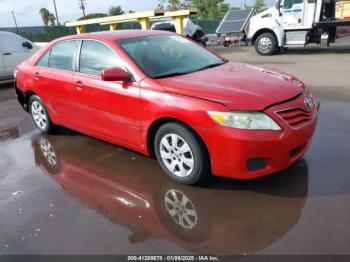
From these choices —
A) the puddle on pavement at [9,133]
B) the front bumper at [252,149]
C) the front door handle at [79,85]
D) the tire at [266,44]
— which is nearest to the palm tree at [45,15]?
the tire at [266,44]

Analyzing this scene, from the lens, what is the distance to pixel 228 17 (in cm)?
2061

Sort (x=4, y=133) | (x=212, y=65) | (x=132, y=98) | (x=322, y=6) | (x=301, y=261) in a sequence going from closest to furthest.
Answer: (x=301, y=261) < (x=132, y=98) < (x=212, y=65) < (x=4, y=133) < (x=322, y=6)

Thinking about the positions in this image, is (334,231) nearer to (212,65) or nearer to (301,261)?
Result: (301,261)

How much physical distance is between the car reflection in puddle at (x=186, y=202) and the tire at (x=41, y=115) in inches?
41.5

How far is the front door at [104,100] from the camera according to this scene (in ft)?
13.4

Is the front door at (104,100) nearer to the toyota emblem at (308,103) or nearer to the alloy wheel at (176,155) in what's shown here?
the alloy wheel at (176,155)

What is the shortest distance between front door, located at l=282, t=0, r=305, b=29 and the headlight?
503 inches

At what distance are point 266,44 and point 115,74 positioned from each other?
41.4 feet

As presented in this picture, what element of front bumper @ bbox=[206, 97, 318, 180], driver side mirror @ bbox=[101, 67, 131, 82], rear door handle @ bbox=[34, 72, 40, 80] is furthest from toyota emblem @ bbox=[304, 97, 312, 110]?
rear door handle @ bbox=[34, 72, 40, 80]

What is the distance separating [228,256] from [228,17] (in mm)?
19474

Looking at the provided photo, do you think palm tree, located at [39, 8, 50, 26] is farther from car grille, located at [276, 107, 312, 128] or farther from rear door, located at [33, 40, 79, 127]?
car grille, located at [276, 107, 312, 128]

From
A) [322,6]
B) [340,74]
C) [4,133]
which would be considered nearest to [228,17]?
[322,6]

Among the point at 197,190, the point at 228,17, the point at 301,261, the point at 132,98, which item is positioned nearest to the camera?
the point at 301,261

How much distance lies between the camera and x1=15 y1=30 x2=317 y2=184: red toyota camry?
11.0ft
